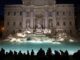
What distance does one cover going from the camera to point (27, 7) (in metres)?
44.9

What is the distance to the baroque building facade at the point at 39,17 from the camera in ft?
145

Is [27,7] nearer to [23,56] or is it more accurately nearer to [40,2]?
[40,2]

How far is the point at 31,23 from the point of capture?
44375 millimetres

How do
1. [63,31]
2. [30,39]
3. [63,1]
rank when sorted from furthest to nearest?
[63,1]
[63,31]
[30,39]

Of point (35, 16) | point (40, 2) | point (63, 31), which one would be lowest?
point (63, 31)

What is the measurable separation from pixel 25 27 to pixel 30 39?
794cm

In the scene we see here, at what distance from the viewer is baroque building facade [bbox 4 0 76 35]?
145 feet

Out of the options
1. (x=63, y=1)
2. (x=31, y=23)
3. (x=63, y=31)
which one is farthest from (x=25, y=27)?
(x=63, y=1)

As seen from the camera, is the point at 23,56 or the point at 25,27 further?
the point at 25,27

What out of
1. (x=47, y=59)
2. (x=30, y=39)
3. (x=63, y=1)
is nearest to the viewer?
(x=47, y=59)

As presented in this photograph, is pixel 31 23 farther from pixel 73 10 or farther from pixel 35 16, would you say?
pixel 73 10

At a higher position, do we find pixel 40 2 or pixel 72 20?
pixel 40 2

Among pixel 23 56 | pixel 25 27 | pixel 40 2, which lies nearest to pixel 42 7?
pixel 40 2

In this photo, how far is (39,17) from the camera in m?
44.5
